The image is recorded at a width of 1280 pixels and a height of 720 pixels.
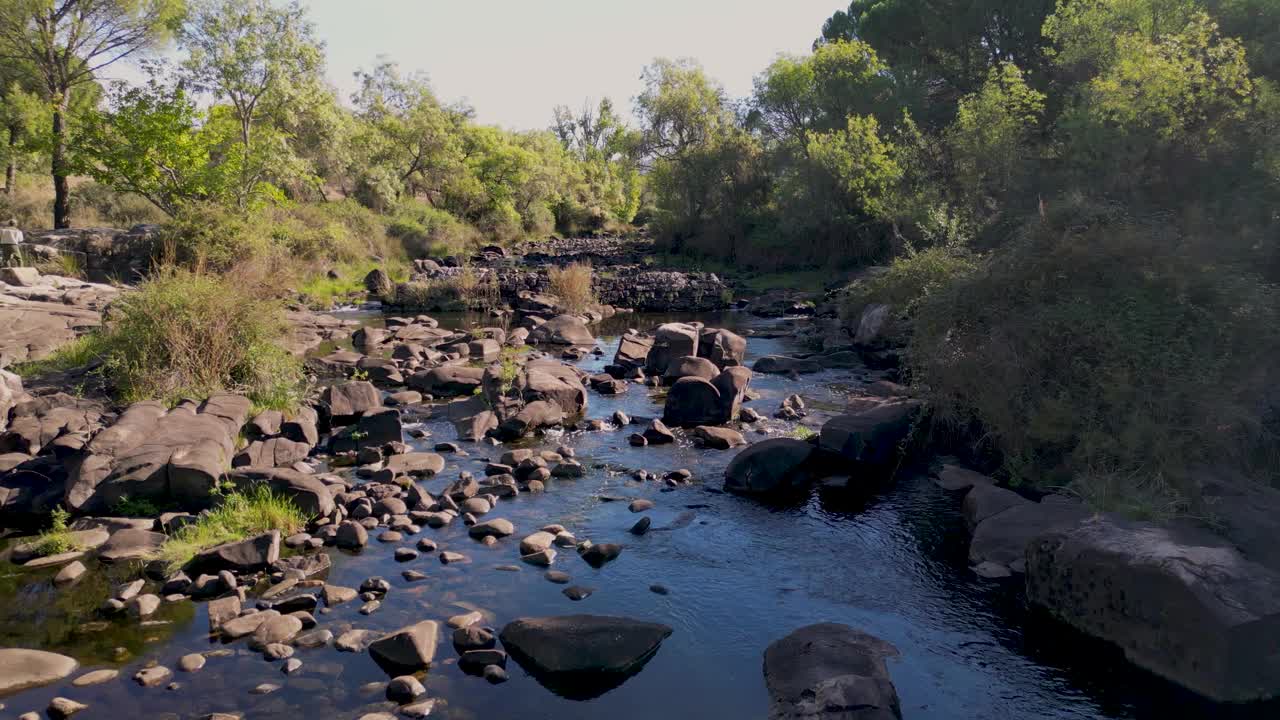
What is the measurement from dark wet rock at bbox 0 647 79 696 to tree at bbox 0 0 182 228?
29803 mm

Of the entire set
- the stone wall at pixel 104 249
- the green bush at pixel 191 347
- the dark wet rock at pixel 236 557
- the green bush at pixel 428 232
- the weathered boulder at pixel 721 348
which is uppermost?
the green bush at pixel 428 232

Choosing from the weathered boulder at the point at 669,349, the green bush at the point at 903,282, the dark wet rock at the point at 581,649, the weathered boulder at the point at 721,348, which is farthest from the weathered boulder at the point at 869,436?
the weathered boulder at the point at 669,349

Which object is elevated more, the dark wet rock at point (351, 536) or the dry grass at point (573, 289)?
the dry grass at point (573, 289)

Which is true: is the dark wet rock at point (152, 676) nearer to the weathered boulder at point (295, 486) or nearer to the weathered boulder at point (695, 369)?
the weathered boulder at point (295, 486)

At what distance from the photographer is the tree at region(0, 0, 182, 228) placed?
103 feet

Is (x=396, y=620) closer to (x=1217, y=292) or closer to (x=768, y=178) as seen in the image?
(x=1217, y=292)

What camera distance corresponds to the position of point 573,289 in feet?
98.9

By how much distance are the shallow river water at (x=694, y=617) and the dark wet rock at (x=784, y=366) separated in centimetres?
825

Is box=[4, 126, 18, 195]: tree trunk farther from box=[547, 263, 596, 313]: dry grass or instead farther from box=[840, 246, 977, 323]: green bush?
box=[840, 246, 977, 323]: green bush

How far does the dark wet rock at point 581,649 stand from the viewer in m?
7.05

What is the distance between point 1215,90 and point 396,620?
52.1 ft

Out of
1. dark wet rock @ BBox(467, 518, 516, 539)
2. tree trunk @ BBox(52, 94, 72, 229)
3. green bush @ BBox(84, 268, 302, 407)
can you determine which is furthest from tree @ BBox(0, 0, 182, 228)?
dark wet rock @ BBox(467, 518, 516, 539)

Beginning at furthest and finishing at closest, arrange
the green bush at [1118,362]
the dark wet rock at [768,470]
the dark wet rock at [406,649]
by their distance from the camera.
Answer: the dark wet rock at [768,470]
the green bush at [1118,362]
the dark wet rock at [406,649]

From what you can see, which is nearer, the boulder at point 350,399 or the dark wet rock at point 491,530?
the dark wet rock at point 491,530
